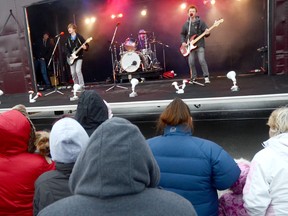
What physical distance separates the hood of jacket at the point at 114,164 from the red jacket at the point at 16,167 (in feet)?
4.12

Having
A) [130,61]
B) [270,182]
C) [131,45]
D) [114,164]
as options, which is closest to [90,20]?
[131,45]

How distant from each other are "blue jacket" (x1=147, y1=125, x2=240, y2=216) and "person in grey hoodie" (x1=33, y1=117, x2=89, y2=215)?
574 millimetres

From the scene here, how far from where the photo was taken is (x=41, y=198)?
Answer: 1751 millimetres

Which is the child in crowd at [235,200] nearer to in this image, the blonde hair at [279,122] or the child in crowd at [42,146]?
the blonde hair at [279,122]

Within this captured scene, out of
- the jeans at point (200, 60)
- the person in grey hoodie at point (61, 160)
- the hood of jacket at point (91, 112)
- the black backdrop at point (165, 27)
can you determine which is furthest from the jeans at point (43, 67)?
the person in grey hoodie at point (61, 160)

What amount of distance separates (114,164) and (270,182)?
1.22 m

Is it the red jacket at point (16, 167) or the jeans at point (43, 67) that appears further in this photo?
the jeans at point (43, 67)

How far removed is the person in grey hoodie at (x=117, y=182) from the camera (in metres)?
0.99

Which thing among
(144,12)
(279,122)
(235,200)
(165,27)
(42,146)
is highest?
(144,12)

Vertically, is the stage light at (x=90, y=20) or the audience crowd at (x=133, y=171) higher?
the stage light at (x=90, y=20)

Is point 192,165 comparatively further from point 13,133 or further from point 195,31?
point 195,31

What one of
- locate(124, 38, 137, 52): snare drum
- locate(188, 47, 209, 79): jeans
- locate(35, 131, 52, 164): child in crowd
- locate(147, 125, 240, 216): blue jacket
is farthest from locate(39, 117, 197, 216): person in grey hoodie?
locate(124, 38, 137, 52): snare drum

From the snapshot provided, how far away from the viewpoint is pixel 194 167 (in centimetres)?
198

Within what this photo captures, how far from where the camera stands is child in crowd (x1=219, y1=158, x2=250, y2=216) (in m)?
2.11
